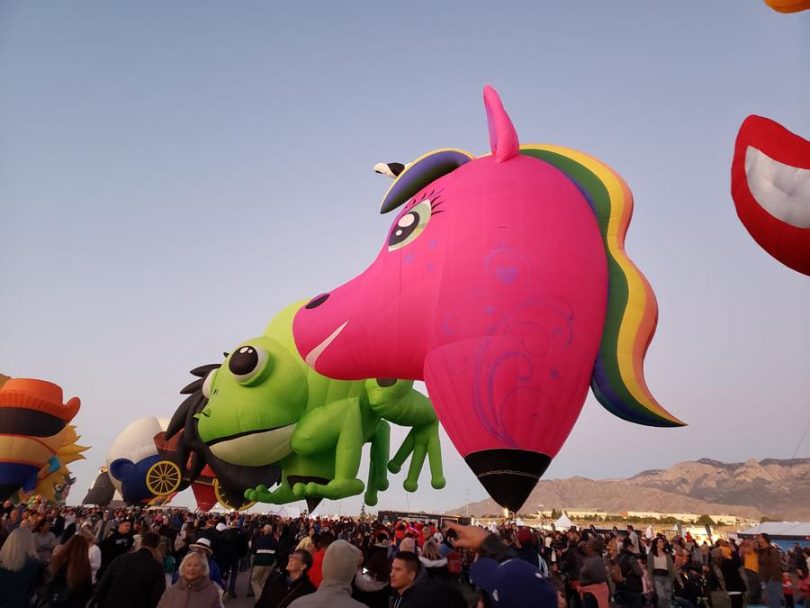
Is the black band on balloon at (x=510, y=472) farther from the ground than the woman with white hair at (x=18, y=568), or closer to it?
farther from the ground

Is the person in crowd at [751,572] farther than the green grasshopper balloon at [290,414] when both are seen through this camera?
No

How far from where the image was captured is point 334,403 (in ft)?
45.8

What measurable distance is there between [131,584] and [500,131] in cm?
775

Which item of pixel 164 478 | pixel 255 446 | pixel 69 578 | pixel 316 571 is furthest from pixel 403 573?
pixel 164 478

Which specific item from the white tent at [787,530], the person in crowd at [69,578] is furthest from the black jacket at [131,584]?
the white tent at [787,530]

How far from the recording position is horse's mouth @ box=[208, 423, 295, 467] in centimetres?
1399

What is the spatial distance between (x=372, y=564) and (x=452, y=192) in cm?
563

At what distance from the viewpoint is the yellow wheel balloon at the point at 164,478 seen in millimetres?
22812

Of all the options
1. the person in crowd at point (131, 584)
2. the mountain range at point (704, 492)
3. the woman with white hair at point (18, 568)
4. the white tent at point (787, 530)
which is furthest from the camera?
the mountain range at point (704, 492)

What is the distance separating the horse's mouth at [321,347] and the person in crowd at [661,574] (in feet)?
17.7

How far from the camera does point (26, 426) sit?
21.1 m

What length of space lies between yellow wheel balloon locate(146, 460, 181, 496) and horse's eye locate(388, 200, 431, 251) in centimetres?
1678

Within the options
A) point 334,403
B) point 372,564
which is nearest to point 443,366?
point 372,564

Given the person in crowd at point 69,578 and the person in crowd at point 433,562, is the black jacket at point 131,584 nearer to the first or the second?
the person in crowd at point 69,578
